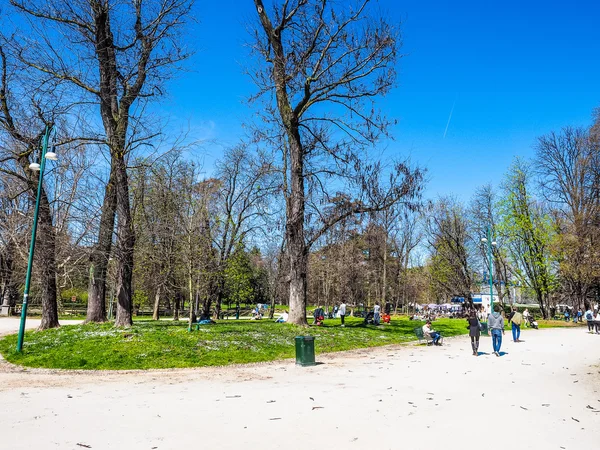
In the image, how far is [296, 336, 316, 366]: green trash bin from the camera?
1341 cm

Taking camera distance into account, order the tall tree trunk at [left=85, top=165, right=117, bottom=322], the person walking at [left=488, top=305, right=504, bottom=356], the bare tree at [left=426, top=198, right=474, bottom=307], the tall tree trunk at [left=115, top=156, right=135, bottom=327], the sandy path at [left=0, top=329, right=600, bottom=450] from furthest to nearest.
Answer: the bare tree at [left=426, top=198, right=474, bottom=307], the tall tree trunk at [left=85, top=165, right=117, bottom=322], the tall tree trunk at [left=115, top=156, right=135, bottom=327], the person walking at [left=488, top=305, right=504, bottom=356], the sandy path at [left=0, top=329, right=600, bottom=450]

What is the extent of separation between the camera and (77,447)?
18.4 feet

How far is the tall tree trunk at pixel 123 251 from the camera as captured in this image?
56.9ft

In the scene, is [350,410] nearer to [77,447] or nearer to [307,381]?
[307,381]

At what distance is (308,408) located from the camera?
782 cm

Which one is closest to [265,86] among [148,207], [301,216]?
[301,216]

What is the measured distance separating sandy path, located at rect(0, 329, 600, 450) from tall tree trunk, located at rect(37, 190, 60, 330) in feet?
24.0

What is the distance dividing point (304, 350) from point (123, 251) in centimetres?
857

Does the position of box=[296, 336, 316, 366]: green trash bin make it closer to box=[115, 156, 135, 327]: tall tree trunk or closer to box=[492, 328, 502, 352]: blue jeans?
box=[492, 328, 502, 352]: blue jeans

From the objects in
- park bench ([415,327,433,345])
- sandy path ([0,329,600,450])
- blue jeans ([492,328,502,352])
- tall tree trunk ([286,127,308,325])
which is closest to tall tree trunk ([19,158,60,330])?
sandy path ([0,329,600,450])

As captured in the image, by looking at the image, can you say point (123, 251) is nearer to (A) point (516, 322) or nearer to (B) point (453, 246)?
(A) point (516, 322)

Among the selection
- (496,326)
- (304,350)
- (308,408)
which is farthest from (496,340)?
(308,408)

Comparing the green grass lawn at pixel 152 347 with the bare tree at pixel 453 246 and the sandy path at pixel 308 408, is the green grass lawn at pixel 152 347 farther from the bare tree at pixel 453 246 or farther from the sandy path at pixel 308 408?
the bare tree at pixel 453 246

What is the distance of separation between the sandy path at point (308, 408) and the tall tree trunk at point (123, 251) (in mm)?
5676
